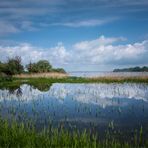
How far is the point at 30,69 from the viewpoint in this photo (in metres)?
73.6

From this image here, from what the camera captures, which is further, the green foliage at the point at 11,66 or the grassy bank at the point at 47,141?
the green foliage at the point at 11,66

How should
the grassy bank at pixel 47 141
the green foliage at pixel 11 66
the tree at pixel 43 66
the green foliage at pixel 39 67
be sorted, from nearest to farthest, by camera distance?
1. the grassy bank at pixel 47 141
2. the green foliage at pixel 11 66
3. the green foliage at pixel 39 67
4. the tree at pixel 43 66

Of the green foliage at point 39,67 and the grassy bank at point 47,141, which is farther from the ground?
the green foliage at point 39,67

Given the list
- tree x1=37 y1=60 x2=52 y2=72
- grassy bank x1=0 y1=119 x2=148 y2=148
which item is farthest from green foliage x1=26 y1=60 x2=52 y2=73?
grassy bank x1=0 y1=119 x2=148 y2=148

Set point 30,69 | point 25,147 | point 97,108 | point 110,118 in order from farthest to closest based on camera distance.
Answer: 1. point 30,69
2. point 97,108
3. point 110,118
4. point 25,147

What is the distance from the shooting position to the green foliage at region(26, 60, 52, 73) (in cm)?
7350

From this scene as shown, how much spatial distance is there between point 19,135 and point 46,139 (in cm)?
110

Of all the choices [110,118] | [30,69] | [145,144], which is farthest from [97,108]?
[30,69]

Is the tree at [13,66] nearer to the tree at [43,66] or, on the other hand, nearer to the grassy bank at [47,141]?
the tree at [43,66]

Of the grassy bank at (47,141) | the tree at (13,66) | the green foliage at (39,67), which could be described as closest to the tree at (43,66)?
the green foliage at (39,67)

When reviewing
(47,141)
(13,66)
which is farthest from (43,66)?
(47,141)

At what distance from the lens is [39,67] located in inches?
2940

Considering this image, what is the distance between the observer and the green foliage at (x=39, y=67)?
73500 mm

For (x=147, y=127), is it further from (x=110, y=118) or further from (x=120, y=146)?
(x=120, y=146)
